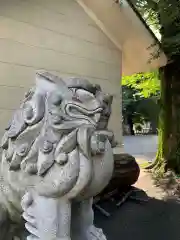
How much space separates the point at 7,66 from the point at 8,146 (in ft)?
8.69

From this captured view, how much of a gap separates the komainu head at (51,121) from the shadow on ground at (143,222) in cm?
261

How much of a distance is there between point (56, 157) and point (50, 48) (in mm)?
3378

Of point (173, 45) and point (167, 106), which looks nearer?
point (173, 45)

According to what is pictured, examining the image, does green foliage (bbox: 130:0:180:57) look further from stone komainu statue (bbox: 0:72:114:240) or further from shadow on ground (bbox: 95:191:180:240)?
stone komainu statue (bbox: 0:72:114:240)

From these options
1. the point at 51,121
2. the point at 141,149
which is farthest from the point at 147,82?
the point at 51,121

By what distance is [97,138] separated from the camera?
1408 millimetres

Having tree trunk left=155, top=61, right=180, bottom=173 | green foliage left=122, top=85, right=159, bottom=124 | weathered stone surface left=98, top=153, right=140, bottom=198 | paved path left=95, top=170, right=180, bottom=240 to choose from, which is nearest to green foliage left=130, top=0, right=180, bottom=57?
tree trunk left=155, top=61, right=180, bottom=173

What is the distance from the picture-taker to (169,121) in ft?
26.1

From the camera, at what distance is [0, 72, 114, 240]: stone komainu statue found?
4.50 ft

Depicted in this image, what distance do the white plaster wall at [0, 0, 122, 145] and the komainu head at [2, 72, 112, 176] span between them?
2.43 m

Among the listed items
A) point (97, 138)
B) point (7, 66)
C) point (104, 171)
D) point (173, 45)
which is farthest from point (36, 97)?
point (173, 45)

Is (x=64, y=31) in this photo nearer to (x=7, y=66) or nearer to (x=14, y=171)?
(x=7, y=66)

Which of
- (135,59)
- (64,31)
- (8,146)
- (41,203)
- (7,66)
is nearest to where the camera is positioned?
(41,203)

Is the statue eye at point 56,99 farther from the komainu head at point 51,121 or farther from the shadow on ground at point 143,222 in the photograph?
the shadow on ground at point 143,222
